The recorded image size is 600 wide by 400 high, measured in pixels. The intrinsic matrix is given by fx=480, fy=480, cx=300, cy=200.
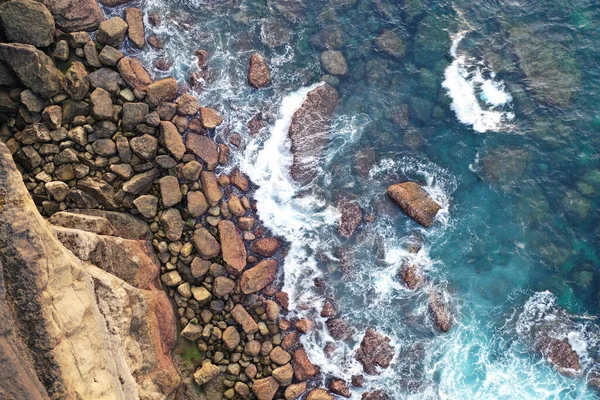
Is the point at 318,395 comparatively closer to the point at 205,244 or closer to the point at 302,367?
the point at 302,367

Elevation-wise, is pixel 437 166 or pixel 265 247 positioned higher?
pixel 437 166

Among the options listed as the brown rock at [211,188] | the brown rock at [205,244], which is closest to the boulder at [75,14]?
the brown rock at [211,188]

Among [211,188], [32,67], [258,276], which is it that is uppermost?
[32,67]

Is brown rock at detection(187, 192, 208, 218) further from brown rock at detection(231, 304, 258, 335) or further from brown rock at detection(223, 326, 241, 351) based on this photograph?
brown rock at detection(223, 326, 241, 351)

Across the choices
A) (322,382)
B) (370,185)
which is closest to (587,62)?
(370,185)

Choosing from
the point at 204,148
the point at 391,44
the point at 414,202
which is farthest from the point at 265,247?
the point at 391,44

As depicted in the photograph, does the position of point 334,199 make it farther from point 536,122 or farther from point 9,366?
point 9,366

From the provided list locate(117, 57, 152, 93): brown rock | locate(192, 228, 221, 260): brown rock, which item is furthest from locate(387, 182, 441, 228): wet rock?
locate(117, 57, 152, 93): brown rock
